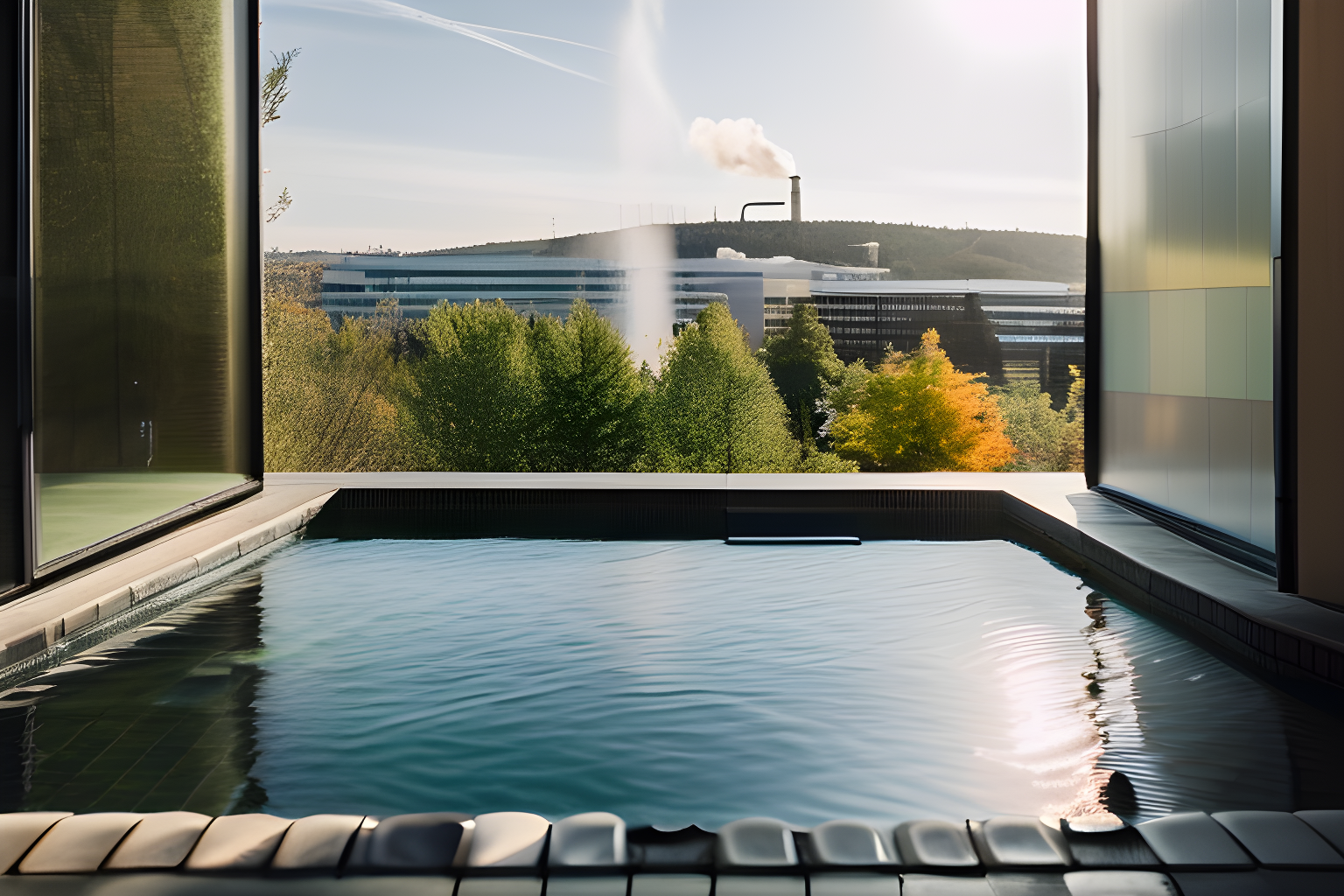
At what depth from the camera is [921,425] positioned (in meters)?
35.5

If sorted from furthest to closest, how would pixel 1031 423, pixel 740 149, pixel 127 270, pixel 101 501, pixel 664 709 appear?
pixel 1031 423 → pixel 740 149 → pixel 127 270 → pixel 101 501 → pixel 664 709

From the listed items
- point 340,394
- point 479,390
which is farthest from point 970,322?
point 340,394

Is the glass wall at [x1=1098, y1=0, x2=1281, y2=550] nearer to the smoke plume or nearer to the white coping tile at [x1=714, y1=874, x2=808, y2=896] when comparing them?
the white coping tile at [x1=714, y1=874, x2=808, y2=896]

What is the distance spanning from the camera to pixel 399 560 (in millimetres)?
6113

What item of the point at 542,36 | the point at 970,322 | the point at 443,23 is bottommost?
the point at 970,322

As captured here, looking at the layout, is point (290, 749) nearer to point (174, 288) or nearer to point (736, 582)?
point (736, 582)

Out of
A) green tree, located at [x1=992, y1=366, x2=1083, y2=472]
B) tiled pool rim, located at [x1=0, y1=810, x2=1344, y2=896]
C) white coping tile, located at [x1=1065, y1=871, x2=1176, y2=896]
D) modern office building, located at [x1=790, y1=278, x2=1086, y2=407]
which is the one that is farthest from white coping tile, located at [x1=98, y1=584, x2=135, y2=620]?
green tree, located at [x1=992, y1=366, x2=1083, y2=472]

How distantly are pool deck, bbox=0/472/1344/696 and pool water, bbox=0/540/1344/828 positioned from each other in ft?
0.50

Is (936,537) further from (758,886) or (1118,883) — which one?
→ (758,886)

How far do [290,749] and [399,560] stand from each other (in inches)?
123

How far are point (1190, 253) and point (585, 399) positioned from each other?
69.2 feet

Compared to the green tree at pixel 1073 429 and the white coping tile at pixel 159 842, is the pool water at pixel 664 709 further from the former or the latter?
the green tree at pixel 1073 429

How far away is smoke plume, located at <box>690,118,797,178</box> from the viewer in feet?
110

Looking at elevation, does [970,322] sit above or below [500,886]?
above
